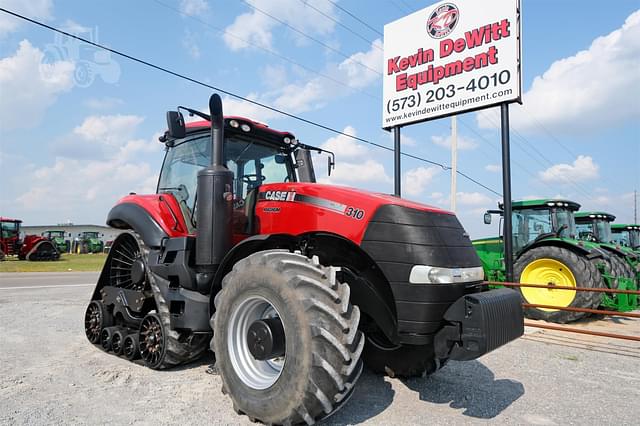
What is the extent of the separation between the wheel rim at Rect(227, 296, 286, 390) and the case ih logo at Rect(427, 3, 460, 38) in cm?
690

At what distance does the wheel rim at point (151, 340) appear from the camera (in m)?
4.25

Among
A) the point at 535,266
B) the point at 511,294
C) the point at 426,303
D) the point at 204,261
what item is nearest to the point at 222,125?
the point at 204,261

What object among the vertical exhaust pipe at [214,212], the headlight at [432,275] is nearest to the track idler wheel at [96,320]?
the vertical exhaust pipe at [214,212]

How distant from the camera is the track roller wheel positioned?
475 centimetres

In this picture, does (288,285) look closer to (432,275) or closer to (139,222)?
(432,275)

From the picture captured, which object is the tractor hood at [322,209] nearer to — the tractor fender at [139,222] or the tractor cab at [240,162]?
the tractor cab at [240,162]

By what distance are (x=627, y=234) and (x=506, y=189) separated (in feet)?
39.1

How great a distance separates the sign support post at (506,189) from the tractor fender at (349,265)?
478 centimetres

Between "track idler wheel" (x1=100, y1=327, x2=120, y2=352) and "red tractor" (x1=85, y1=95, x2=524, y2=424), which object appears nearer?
"red tractor" (x1=85, y1=95, x2=524, y2=424)

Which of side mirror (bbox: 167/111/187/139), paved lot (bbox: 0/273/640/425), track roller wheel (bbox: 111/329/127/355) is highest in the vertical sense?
side mirror (bbox: 167/111/187/139)

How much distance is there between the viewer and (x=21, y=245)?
25188mm

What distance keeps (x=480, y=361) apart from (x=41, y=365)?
466cm

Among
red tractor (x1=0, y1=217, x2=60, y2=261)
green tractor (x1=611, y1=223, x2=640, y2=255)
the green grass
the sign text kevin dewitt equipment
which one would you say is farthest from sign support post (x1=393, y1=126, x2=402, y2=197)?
red tractor (x1=0, y1=217, x2=60, y2=261)

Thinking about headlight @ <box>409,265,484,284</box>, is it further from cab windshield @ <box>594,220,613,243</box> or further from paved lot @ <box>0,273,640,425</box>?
cab windshield @ <box>594,220,613,243</box>
